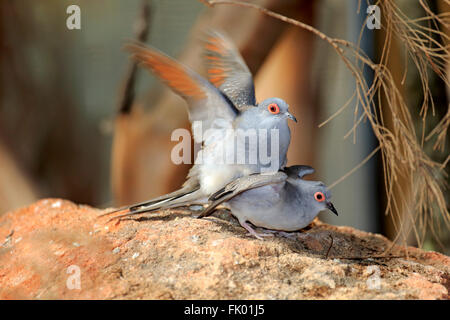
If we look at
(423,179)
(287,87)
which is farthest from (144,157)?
(423,179)

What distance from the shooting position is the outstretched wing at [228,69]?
2.18m

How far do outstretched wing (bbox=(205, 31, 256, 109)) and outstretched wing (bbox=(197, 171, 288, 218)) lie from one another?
568mm

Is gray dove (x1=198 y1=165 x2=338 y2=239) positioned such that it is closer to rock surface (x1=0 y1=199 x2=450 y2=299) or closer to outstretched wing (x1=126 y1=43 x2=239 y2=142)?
rock surface (x1=0 y1=199 x2=450 y2=299)

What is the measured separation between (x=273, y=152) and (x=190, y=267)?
61cm

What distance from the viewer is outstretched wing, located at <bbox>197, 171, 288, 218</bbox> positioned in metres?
1.64

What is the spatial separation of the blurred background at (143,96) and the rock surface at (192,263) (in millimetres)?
1308

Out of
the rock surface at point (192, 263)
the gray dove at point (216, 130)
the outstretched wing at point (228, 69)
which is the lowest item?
the rock surface at point (192, 263)

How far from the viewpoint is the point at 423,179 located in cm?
158

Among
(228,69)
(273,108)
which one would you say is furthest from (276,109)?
(228,69)

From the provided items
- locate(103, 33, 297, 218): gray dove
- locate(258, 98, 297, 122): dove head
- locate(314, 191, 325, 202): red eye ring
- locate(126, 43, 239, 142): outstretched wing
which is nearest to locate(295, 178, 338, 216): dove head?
locate(314, 191, 325, 202): red eye ring

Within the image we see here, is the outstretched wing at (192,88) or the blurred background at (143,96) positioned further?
the blurred background at (143,96)

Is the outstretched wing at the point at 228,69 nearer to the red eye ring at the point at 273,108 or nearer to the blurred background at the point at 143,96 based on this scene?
the red eye ring at the point at 273,108

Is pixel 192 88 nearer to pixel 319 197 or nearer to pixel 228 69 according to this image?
pixel 228 69

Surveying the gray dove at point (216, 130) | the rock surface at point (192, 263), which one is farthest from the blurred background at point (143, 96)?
the rock surface at point (192, 263)
